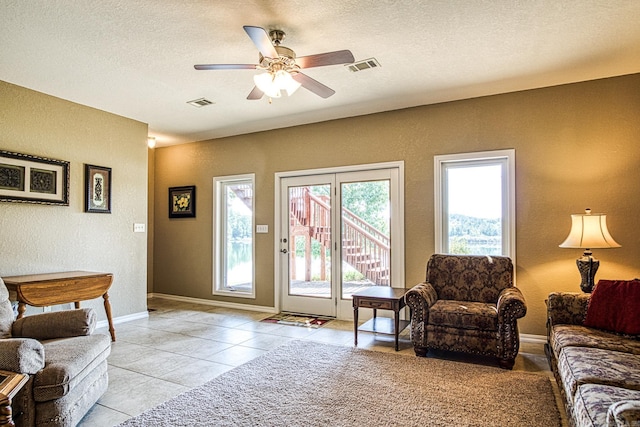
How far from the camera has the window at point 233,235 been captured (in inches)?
A: 231

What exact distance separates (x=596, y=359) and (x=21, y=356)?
3169mm

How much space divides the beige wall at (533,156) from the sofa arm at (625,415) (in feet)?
9.31

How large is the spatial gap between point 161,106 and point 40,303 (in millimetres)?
2550

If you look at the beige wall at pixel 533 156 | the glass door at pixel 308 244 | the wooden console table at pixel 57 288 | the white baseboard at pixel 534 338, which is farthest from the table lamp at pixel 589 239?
the wooden console table at pixel 57 288

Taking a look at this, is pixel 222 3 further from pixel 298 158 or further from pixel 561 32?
pixel 298 158

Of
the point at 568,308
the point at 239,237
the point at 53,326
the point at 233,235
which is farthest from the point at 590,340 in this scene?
the point at 233,235

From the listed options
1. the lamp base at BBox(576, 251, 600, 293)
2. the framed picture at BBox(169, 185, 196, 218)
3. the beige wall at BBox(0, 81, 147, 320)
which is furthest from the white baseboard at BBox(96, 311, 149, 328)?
the lamp base at BBox(576, 251, 600, 293)

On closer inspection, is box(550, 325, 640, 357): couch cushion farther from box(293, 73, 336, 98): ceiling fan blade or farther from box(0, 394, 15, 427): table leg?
box(0, 394, 15, 427): table leg

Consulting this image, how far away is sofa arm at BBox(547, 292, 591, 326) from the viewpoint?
117 inches

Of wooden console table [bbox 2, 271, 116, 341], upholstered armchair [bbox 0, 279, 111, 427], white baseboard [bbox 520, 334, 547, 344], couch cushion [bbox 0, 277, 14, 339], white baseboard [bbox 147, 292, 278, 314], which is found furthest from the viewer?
white baseboard [bbox 147, 292, 278, 314]

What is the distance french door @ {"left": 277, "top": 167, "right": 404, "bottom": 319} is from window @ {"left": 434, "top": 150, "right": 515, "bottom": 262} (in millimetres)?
531

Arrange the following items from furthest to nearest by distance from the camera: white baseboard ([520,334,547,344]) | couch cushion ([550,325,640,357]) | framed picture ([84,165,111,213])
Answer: framed picture ([84,165,111,213]), white baseboard ([520,334,547,344]), couch cushion ([550,325,640,357])

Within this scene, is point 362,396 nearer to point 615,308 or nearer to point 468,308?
point 468,308

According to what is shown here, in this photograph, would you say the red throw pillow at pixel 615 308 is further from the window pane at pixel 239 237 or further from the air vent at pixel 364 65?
the window pane at pixel 239 237
